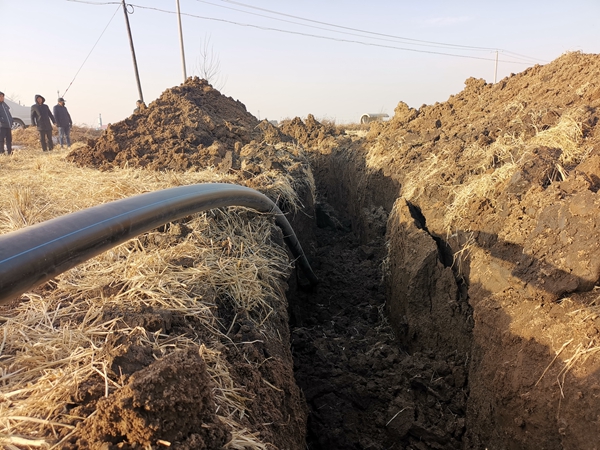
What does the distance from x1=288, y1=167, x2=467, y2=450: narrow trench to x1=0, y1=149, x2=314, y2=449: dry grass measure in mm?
811

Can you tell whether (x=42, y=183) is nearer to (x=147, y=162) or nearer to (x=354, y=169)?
(x=147, y=162)

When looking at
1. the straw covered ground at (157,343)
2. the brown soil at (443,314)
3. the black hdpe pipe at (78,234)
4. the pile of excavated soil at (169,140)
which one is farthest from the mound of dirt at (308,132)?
the black hdpe pipe at (78,234)

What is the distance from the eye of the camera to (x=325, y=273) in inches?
220

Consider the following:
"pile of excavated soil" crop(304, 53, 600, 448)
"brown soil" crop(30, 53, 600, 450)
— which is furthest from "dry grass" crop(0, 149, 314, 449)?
"pile of excavated soil" crop(304, 53, 600, 448)

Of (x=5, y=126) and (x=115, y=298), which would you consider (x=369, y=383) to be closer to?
(x=115, y=298)

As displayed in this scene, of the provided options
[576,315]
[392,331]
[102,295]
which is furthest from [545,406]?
[102,295]

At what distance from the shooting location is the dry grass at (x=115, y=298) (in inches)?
62.4

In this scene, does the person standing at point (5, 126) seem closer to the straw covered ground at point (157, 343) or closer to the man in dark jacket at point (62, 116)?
the man in dark jacket at point (62, 116)

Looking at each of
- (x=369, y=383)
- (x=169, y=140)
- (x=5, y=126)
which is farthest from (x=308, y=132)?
(x=369, y=383)

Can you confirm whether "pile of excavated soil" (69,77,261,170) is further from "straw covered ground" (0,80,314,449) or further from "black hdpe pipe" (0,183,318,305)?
"black hdpe pipe" (0,183,318,305)

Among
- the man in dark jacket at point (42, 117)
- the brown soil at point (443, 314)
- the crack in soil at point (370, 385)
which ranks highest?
the man in dark jacket at point (42, 117)

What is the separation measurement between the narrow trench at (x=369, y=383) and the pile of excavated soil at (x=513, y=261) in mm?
101

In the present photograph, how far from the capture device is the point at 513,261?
2982 millimetres

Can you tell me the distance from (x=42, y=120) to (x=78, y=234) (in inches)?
476
